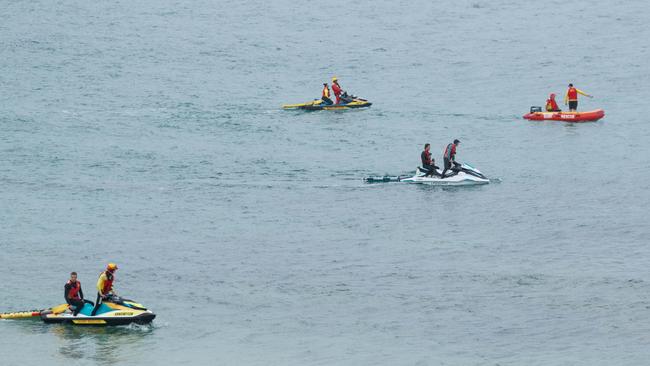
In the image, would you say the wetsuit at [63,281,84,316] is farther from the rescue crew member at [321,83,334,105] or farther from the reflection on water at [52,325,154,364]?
the rescue crew member at [321,83,334,105]

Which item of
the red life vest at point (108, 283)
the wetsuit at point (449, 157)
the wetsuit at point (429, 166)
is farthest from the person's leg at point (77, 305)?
the wetsuit at point (449, 157)

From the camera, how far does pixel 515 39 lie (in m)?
129

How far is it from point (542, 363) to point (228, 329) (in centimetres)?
1281

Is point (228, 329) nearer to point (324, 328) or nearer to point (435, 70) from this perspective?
point (324, 328)

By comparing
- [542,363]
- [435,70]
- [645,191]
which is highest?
[435,70]

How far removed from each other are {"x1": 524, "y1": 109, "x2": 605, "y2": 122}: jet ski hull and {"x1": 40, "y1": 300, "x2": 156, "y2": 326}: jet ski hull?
1949 inches

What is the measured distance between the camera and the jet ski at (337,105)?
97806 millimetres

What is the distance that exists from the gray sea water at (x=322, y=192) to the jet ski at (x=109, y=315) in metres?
0.52

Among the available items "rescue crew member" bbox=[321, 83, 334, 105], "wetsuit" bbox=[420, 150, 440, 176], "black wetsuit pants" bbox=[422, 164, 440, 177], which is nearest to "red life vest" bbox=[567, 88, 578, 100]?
"rescue crew member" bbox=[321, 83, 334, 105]

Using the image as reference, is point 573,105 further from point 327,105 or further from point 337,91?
point 327,105

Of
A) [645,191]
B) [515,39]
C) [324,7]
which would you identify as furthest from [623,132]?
[324,7]

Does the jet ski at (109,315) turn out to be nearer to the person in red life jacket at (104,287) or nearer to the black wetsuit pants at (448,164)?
the person in red life jacket at (104,287)

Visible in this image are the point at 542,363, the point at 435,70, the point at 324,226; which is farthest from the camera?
the point at 435,70

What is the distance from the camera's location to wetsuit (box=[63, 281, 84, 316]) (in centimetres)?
5222
